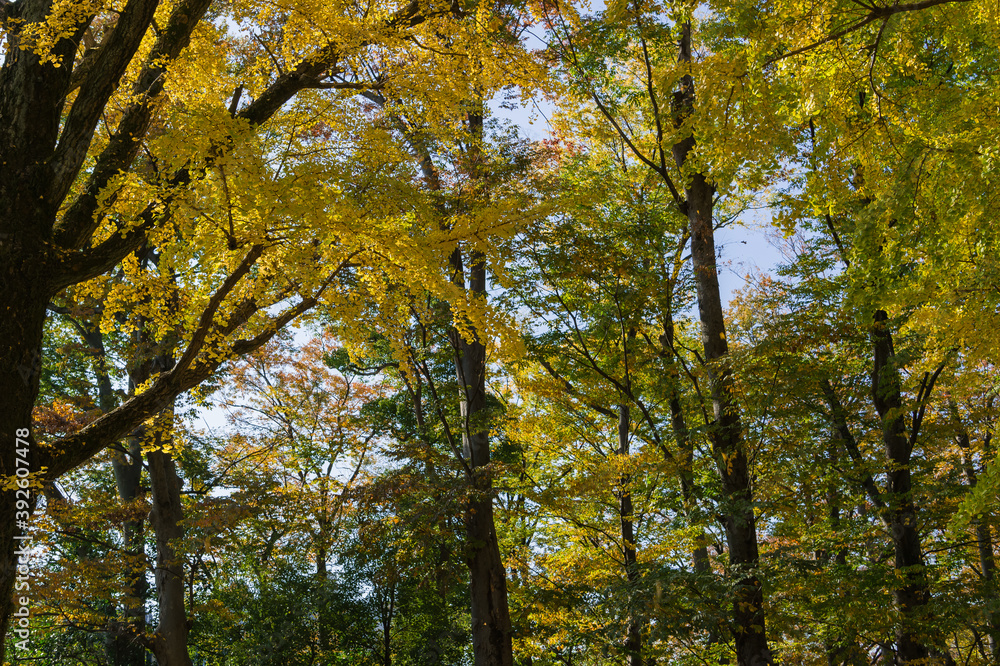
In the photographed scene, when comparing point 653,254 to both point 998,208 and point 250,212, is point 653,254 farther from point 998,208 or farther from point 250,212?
point 250,212

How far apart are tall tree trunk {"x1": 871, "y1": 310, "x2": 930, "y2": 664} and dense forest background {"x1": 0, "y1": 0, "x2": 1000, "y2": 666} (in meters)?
0.05

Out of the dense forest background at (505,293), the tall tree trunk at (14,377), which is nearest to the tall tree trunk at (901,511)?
the dense forest background at (505,293)

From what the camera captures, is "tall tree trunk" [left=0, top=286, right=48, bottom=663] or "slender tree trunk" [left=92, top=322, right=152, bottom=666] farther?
"slender tree trunk" [left=92, top=322, right=152, bottom=666]

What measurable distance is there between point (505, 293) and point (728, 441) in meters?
3.33

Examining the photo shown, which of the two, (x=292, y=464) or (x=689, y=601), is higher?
(x=292, y=464)

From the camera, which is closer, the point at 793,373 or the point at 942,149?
the point at 942,149

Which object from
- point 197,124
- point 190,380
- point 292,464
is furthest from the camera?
point 292,464

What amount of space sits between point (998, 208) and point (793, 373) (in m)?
2.47

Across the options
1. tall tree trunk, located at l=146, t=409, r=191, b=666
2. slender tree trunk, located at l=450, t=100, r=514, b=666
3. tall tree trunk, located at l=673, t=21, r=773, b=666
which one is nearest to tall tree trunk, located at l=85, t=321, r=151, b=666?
tall tree trunk, located at l=146, t=409, r=191, b=666

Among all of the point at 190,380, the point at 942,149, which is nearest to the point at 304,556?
the point at 190,380

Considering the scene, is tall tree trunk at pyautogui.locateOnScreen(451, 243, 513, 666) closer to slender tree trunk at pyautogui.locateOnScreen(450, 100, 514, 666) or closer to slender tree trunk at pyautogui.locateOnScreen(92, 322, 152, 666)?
slender tree trunk at pyautogui.locateOnScreen(450, 100, 514, 666)

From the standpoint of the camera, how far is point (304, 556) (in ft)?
33.7

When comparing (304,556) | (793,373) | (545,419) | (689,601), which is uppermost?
(545,419)

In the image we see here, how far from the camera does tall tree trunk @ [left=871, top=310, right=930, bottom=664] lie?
7062mm
